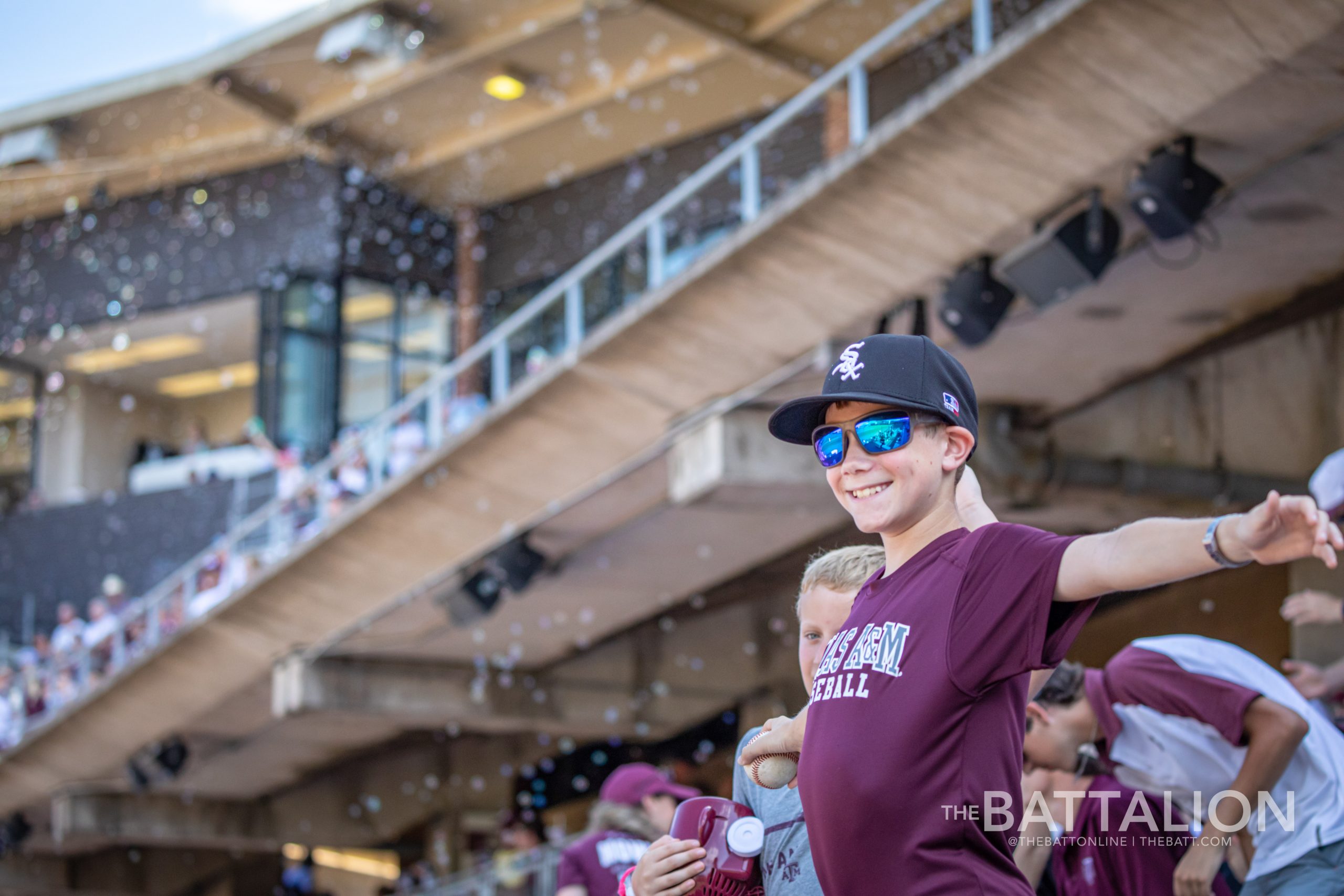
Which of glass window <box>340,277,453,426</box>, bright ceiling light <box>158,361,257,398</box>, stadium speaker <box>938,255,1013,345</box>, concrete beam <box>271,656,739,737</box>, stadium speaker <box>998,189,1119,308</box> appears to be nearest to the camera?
stadium speaker <box>998,189,1119,308</box>

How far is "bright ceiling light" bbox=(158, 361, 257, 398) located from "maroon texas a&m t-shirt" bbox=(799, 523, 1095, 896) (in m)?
27.7

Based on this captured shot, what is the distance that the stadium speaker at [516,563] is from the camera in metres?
13.5

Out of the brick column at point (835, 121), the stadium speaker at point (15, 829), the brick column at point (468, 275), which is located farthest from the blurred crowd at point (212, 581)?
the brick column at point (835, 121)

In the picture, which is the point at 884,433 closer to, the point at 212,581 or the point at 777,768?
the point at 777,768

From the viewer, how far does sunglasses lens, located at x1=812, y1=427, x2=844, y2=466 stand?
2.63m

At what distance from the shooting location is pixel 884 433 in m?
2.57

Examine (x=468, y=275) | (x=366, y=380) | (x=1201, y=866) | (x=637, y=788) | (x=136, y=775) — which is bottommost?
(x=136, y=775)

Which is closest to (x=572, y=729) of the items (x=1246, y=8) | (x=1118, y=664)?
(x=1246, y=8)

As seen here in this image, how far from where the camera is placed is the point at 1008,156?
29.0ft

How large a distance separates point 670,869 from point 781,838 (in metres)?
0.35

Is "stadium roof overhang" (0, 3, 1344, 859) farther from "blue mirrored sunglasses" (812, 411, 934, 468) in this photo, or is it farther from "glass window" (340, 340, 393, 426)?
"glass window" (340, 340, 393, 426)

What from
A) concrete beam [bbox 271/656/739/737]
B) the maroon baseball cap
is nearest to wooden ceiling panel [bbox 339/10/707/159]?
concrete beam [bbox 271/656/739/737]

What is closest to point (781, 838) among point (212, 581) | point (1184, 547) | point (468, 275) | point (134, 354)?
point (1184, 547)

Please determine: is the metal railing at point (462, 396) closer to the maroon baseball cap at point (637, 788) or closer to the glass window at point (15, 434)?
the maroon baseball cap at point (637, 788)
